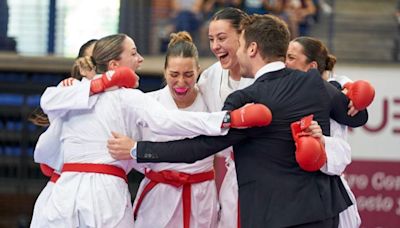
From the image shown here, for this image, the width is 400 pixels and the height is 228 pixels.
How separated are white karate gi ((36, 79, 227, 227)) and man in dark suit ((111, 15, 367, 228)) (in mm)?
332

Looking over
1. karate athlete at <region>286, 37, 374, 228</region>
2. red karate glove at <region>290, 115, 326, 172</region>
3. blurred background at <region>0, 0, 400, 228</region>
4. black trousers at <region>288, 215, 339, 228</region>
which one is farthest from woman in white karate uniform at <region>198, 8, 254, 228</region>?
blurred background at <region>0, 0, 400, 228</region>

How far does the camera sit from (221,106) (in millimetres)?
6594

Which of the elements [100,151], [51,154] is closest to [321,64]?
[100,151]

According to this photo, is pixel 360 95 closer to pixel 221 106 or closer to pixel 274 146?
pixel 274 146

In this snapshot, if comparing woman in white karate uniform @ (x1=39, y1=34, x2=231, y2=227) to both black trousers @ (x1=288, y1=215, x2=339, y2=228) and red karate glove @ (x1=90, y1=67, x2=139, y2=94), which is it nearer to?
red karate glove @ (x1=90, y1=67, x2=139, y2=94)

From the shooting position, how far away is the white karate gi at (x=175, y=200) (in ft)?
21.5

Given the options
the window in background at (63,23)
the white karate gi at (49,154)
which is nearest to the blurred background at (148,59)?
the window in background at (63,23)

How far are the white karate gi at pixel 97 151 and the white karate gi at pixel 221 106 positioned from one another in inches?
29.2

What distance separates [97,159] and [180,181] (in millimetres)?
734

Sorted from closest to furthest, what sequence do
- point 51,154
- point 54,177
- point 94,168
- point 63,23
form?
point 94,168 → point 51,154 → point 54,177 → point 63,23

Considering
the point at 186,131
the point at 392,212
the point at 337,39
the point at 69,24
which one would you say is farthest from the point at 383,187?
the point at 186,131

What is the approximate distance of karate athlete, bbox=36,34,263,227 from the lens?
5.82 m

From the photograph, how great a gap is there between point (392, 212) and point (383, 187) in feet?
0.82

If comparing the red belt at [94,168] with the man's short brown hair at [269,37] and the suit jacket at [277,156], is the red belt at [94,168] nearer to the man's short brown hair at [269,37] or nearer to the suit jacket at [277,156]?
the suit jacket at [277,156]
